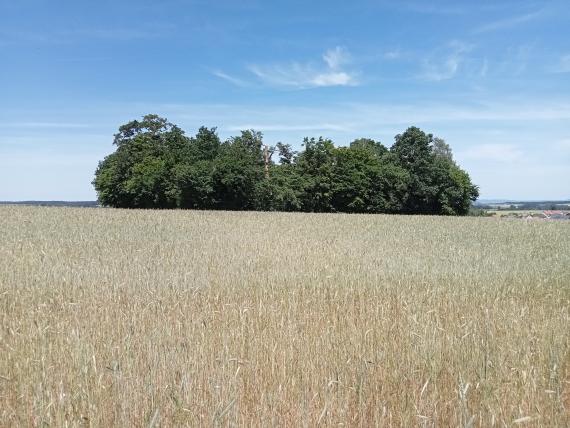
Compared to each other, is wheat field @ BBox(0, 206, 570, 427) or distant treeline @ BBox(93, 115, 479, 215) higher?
distant treeline @ BBox(93, 115, 479, 215)

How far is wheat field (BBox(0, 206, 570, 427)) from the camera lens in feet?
11.6

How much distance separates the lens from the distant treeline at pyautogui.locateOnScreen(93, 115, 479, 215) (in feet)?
148

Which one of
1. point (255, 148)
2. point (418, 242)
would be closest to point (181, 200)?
point (255, 148)

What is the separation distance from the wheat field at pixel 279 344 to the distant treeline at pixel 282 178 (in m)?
35.6

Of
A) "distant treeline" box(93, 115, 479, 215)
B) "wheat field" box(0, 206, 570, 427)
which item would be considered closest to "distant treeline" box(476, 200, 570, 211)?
"distant treeline" box(93, 115, 479, 215)

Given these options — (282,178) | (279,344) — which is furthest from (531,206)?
(279,344)

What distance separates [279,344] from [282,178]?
46.0 metres

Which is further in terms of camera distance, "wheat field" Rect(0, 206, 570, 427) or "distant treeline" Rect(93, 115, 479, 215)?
"distant treeline" Rect(93, 115, 479, 215)

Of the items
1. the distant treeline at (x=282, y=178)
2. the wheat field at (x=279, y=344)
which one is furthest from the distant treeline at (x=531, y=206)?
the wheat field at (x=279, y=344)

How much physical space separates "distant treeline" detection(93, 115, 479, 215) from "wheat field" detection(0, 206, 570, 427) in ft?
117

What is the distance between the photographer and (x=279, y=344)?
15.8ft

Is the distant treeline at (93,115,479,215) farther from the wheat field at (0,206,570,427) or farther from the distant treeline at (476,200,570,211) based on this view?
the wheat field at (0,206,570,427)

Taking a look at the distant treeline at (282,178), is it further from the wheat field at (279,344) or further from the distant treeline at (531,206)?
the wheat field at (279,344)

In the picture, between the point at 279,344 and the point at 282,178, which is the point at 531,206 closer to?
the point at 282,178
